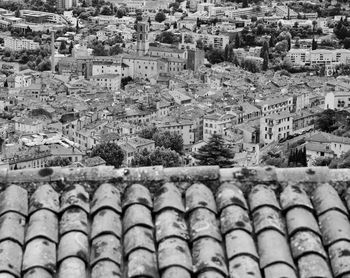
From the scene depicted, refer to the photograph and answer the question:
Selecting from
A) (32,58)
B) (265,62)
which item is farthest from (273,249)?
(32,58)

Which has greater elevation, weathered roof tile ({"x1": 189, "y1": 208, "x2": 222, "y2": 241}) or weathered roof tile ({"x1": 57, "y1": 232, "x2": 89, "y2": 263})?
weathered roof tile ({"x1": 189, "y1": 208, "x2": 222, "y2": 241})

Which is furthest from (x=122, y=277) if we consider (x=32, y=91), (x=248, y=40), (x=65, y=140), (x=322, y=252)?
(x=248, y=40)

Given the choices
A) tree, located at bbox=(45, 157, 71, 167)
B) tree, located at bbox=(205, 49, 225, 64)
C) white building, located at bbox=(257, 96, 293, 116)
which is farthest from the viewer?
tree, located at bbox=(205, 49, 225, 64)

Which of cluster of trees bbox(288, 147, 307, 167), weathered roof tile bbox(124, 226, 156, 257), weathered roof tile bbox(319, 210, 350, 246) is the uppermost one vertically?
weathered roof tile bbox(319, 210, 350, 246)

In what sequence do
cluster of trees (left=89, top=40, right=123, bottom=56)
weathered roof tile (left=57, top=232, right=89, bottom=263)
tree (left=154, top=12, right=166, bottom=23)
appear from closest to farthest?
1. weathered roof tile (left=57, top=232, right=89, bottom=263)
2. cluster of trees (left=89, top=40, right=123, bottom=56)
3. tree (left=154, top=12, right=166, bottom=23)

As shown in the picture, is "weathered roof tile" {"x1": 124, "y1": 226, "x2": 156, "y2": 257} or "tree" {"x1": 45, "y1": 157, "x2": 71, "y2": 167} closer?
"weathered roof tile" {"x1": 124, "y1": 226, "x2": 156, "y2": 257}

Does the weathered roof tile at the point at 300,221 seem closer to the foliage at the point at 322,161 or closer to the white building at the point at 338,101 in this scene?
the foliage at the point at 322,161

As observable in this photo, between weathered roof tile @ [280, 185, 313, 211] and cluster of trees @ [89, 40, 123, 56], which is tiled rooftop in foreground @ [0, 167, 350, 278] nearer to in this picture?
weathered roof tile @ [280, 185, 313, 211]

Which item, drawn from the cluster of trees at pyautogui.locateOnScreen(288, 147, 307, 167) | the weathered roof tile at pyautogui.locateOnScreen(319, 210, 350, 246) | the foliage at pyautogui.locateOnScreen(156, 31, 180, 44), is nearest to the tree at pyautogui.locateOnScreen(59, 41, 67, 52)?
the foliage at pyautogui.locateOnScreen(156, 31, 180, 44)
